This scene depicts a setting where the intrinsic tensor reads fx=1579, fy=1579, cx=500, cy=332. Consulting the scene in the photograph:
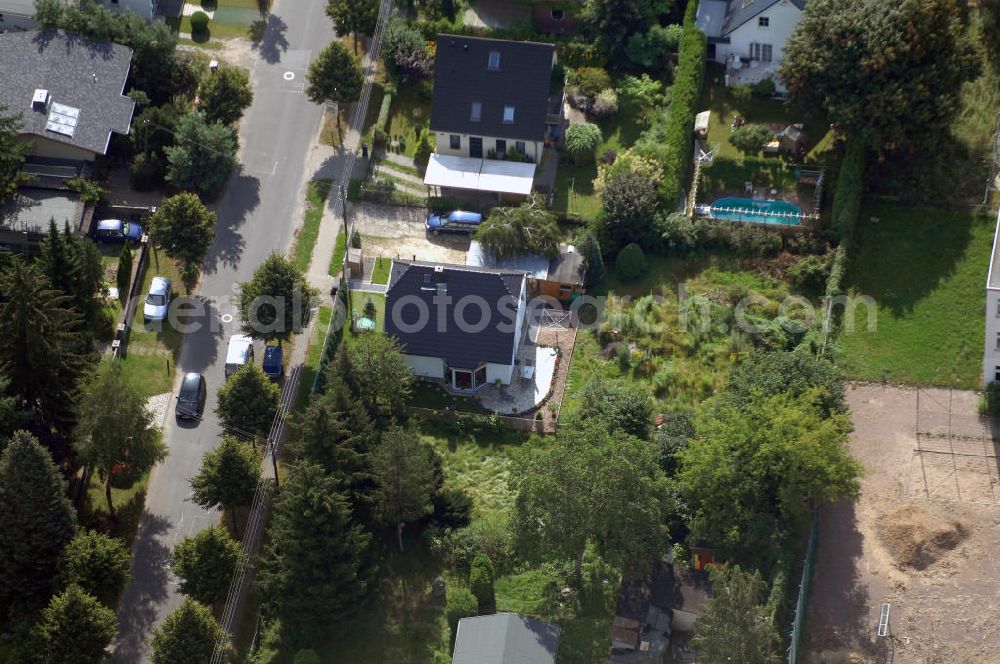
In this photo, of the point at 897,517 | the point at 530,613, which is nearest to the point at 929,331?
the point at 897,517

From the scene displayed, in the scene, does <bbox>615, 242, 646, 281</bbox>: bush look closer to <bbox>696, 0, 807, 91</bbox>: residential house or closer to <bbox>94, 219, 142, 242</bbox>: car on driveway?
<bbox>696, 0, 807, 91</bbox>: residential house

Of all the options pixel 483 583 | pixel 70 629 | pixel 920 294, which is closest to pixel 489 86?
pixel 920 294

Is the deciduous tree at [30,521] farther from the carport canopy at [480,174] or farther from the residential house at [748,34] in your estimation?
the residential house at [748,34]

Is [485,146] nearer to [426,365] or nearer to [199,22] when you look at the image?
[426,365]

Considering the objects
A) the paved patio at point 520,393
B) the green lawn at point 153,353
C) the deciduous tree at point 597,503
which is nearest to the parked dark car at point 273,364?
the green lawn at point 153,353

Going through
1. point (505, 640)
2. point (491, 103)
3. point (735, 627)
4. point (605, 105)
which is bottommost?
point (505, 640)
